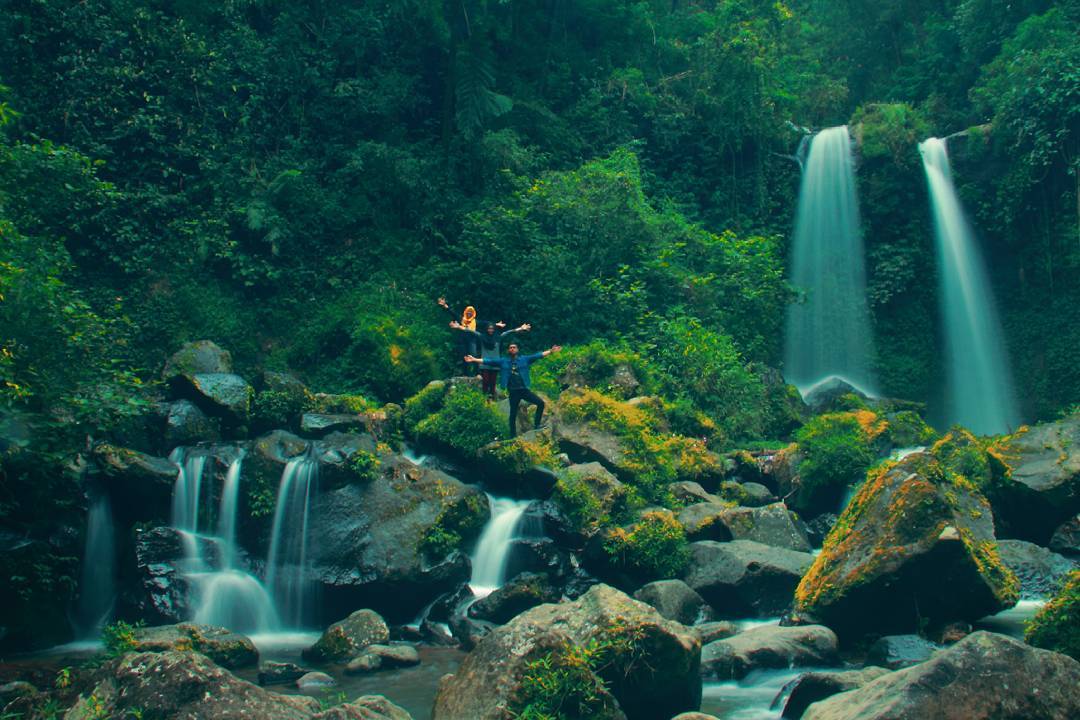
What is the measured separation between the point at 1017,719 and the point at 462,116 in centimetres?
1891

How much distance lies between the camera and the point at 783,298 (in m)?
21.8

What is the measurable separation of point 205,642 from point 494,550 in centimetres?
415

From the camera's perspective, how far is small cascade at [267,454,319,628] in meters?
11.5

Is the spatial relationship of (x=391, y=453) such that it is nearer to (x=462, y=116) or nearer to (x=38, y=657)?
(x=38, y=657)

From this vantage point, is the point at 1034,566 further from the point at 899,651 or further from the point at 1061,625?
the point at 1061,625

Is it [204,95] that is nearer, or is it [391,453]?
[391,453]

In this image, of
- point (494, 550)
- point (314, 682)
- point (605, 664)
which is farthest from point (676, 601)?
point (314, 682)

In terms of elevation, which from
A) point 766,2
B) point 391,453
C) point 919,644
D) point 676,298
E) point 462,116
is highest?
point 766,2

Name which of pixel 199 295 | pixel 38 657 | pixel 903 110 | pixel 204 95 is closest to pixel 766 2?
pixel 903 110

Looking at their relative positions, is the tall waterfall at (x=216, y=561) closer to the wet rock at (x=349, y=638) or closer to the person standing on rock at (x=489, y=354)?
the wet rock at (x=349, y=638)

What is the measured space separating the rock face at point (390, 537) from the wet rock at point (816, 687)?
17.8 ft

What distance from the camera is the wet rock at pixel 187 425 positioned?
12.9 m

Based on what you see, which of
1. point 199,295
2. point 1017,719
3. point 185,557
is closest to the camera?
point 1017,719

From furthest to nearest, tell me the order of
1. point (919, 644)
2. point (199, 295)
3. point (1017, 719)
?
point (199, 295) → point (919, 644) → point (1017, 719)
